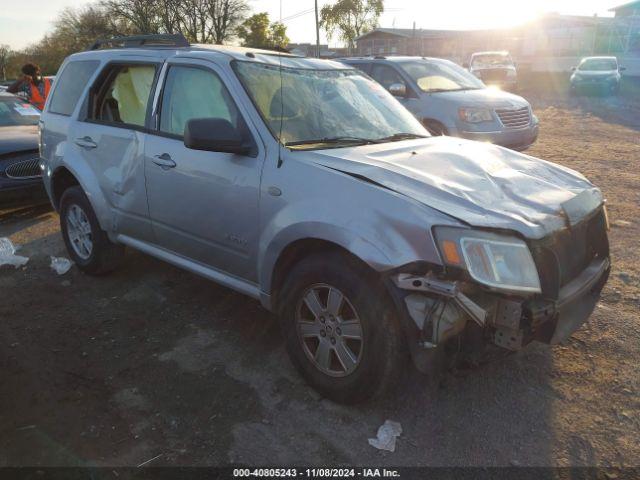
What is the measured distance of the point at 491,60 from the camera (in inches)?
894

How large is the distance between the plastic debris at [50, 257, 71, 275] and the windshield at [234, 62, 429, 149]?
8.91 ft

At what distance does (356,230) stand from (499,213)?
27.2 inches

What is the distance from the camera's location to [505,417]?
2.81 meters

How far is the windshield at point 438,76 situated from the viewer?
8.98 meters

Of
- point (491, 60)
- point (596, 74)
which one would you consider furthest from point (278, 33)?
point (596, 74)

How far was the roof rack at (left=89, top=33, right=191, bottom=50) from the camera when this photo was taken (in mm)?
4121

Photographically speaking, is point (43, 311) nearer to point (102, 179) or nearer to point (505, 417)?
point (102, 179)

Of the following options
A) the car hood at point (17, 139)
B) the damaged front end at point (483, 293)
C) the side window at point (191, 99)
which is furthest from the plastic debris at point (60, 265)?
the damaged front end at point (483, 293)

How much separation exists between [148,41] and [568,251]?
3.68 metres

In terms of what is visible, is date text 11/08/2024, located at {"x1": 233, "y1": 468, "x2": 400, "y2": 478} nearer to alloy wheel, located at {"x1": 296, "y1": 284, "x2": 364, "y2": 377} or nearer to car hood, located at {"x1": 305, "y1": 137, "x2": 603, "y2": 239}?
alloy wheel, located at {"x1": 296, "y1": 284, "x2": 364, "y2": 377}

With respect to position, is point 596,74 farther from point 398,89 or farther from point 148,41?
point 148,41

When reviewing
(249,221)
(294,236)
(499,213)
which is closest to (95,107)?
(249,221)

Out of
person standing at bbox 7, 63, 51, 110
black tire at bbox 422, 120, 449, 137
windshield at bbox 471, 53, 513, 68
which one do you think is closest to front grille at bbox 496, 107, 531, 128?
black tire at bbox 422, 120, 449, 137

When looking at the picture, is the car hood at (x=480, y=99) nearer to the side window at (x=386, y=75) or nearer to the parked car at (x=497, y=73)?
the side window at (x=386, y=75)
